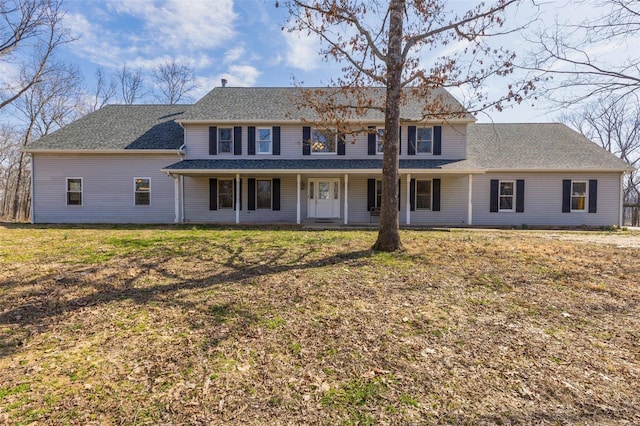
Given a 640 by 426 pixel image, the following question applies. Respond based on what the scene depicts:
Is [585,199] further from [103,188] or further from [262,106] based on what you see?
[103,188]

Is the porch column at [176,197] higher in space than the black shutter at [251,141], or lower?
lower

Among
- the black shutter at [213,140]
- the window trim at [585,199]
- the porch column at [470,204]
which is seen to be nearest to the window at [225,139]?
the black shutter at [213,140]

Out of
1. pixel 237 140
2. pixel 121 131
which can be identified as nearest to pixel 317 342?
pixel 237 140

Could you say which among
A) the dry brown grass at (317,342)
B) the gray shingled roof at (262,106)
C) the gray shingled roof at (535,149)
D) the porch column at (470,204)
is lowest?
the dry brown grass at (317,342)

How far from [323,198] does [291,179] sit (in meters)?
1.75

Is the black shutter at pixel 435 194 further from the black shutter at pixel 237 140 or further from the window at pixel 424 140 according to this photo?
the black shutter at pixel 237 140

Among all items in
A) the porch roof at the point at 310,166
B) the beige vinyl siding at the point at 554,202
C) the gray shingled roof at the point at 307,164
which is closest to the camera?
the porch roof at the point at 310,166

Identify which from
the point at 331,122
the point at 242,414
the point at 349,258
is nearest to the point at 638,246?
the point at 349,258

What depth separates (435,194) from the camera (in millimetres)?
14797

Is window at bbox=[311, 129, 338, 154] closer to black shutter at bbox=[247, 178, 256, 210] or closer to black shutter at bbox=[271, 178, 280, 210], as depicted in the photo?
black shutter at bbox=[271, 178, 280, 210]

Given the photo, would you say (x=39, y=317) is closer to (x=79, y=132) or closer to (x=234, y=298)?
(x=234, y=298)

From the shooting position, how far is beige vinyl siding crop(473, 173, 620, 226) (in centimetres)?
1459

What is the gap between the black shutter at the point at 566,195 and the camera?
14602 millimetres

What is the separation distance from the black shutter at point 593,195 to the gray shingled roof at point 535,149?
0.74 metres
